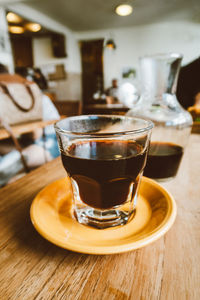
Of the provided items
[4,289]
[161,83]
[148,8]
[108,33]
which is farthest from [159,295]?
[108,33]

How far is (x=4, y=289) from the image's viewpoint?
218 millimetres

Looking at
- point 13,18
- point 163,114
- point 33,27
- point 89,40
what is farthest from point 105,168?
point 89,40

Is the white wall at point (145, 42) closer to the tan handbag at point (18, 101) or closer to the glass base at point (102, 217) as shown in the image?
the tan handbag at point (18, 101)

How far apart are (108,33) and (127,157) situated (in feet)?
20.9

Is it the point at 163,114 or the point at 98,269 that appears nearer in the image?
the point at 98,269

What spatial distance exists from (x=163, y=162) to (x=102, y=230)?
25 cm

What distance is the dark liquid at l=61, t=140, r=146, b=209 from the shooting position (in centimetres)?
32

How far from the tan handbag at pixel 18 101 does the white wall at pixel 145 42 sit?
14.4 ft

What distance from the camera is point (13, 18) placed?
372 cm

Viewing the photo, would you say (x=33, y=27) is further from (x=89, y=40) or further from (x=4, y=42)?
(x=89, y=40)

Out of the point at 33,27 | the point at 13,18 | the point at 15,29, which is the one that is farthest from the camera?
the point at 33,27

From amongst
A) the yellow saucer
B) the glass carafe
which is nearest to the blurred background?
the glass carafe

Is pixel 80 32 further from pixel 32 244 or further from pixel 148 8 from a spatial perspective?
pixel 32 244

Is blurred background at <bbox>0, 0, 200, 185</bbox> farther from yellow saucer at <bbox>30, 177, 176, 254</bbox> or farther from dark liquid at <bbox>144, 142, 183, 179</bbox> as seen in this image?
yellow saucer at <bbox>30, 177, 176, 254</bbox>
